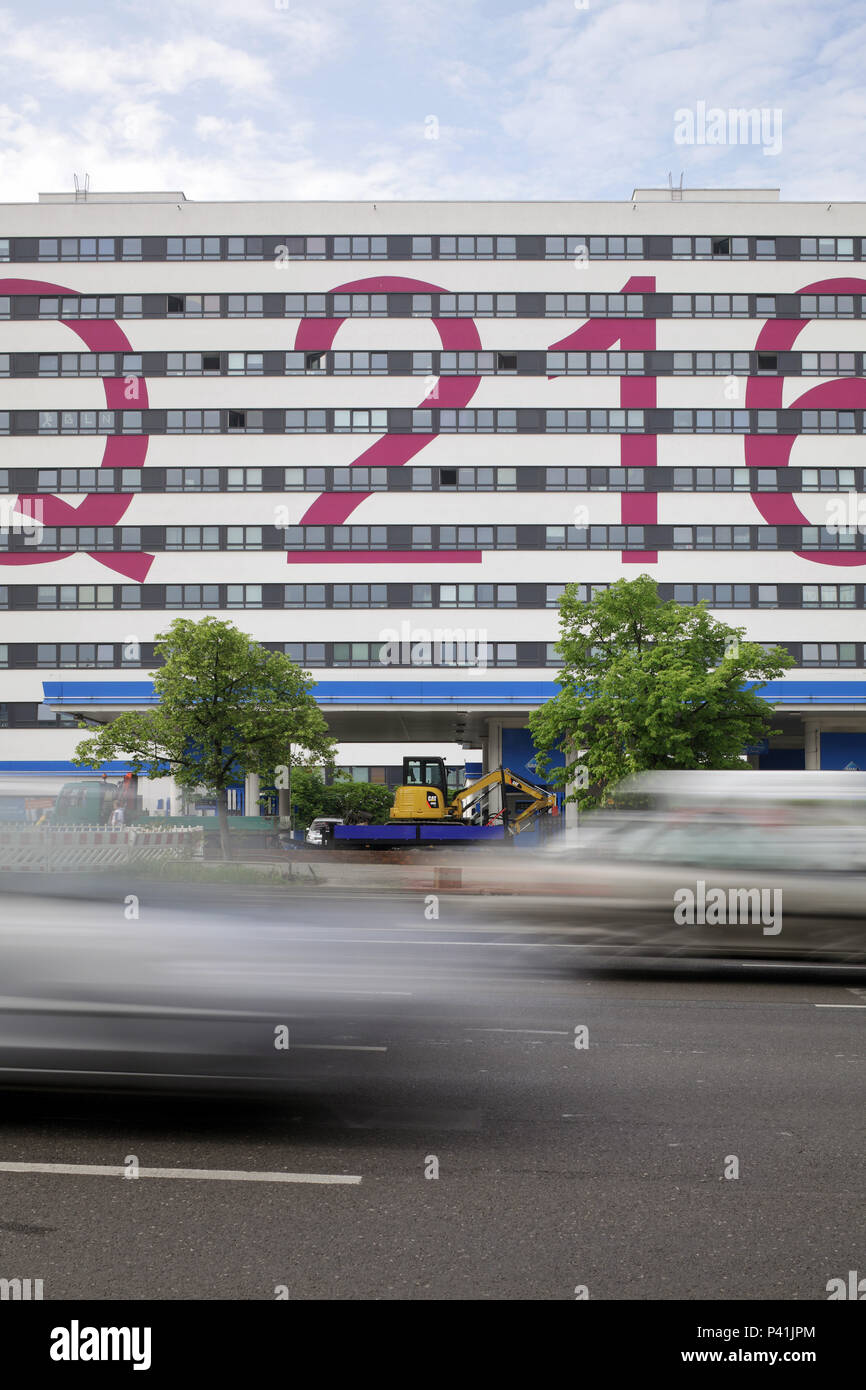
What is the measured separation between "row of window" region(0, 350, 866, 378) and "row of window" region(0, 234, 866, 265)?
4449mm

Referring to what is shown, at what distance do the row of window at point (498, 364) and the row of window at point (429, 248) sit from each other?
445 centimetres

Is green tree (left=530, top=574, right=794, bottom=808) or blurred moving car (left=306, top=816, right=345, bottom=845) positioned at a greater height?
green tree (left=530, top=574, right=794, bottom=808)

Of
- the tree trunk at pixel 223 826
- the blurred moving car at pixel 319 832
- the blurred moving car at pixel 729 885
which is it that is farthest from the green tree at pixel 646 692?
the blurred moving car at pixel 729 885

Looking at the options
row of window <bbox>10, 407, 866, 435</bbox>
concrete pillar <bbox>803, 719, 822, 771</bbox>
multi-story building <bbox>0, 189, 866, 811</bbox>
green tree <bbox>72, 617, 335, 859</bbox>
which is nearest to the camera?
green tree <bbox>72, 617, 335, 859</bbox>

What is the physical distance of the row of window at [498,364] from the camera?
47469 mm

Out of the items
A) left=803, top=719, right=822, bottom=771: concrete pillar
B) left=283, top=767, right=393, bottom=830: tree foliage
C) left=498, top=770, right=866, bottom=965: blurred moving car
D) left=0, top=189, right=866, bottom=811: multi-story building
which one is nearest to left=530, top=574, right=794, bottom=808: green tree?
left=803, top=719, right=822, bottom=771: concrete pillar

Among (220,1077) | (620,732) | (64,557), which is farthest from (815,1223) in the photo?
(64,557)

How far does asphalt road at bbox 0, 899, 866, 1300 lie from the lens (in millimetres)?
3588

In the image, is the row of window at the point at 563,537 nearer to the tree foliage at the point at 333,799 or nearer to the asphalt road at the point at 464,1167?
the tree foliage at the point at 333,799

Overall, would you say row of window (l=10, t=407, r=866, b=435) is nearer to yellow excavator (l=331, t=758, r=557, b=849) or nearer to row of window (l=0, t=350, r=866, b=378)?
row of window (l=0, t=350, r=866, b=378)

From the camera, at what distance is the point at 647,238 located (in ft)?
158

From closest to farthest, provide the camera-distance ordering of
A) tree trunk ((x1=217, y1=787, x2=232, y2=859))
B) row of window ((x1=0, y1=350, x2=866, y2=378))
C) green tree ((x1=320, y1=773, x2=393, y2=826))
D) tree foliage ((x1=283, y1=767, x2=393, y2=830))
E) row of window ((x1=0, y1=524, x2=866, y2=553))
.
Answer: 1. tree trunk ((x1=217, y1=787, x2=232, y2=859))
2. row of window ((x1=0, y1=524, x2=866, y2=553))
3. row of window ((x1=0, y1=350, x2=866, y2=378))
4. tree foliage ((x1=283, y1=767, x2=393, y2=830))
5. green tree ((x1=320, y1=773, x2=393, y2=826))

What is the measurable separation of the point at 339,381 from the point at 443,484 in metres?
6.45
